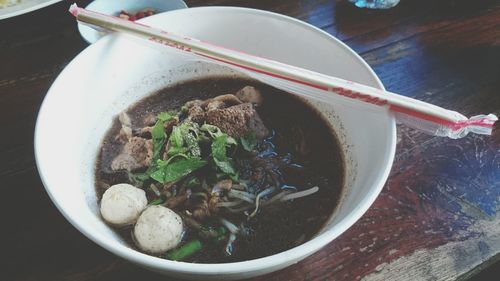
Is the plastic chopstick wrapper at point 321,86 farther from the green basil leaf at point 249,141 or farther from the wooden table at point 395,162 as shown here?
the wooden table at point 395,162

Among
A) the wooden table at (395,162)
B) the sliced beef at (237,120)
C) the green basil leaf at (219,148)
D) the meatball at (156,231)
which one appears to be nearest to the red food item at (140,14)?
the wooden table at (395,162)

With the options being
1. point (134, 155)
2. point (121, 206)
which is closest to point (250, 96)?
point (134, 155)

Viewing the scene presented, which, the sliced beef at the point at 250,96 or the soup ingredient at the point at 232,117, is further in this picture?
the sliced beef at the point at 250,96

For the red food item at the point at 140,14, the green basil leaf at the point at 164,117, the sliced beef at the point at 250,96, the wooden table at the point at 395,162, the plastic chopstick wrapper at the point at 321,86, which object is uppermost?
the plastic chopstick wrapper at the point at 321,86

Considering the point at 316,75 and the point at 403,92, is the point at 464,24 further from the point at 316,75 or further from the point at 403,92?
the point at 316,75

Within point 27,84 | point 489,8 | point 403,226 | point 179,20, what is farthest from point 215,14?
point 489,8

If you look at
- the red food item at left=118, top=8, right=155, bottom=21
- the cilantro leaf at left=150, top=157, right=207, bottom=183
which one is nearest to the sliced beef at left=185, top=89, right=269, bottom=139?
the cilantro leaf at left=150, top=157, right=207, bottom=183

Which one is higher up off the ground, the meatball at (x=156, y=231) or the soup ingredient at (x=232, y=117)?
the soup ingredient at (x=232, y=117)

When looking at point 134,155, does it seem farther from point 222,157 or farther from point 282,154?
point 282,154
